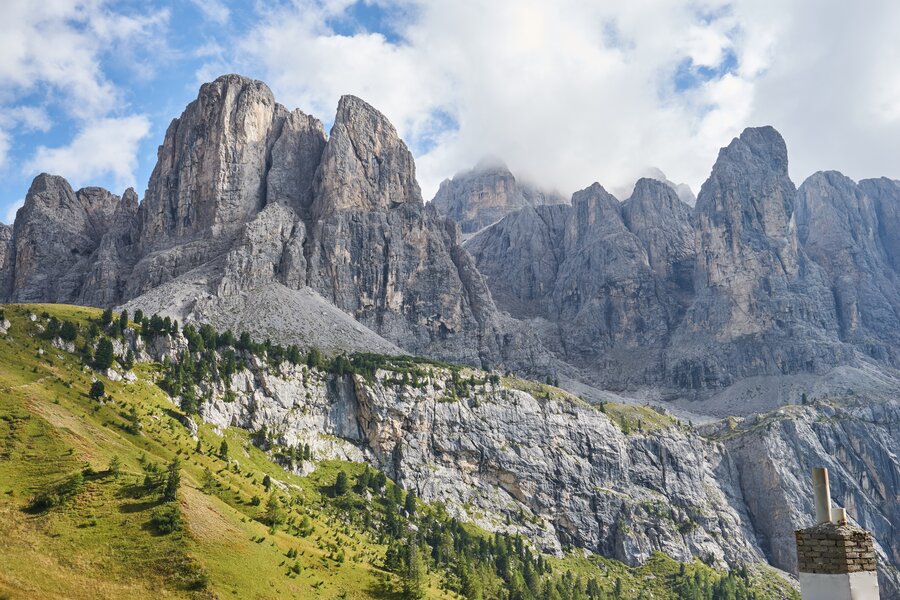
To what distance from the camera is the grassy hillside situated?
73.9m

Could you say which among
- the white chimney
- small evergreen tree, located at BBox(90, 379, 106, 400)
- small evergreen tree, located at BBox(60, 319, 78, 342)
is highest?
small evergreen tree, located at BBox(60, 319, 78, 342)

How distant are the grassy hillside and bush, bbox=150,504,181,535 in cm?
11

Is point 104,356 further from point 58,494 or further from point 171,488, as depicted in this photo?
point 58,494

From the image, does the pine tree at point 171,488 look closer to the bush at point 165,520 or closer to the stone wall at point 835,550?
the bush at point 165,520

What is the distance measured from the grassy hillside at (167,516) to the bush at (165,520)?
0.37ft

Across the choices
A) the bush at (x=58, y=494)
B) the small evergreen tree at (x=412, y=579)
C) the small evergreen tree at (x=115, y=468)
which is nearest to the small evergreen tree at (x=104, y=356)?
the small evergreen tree at (x=115, y=468)

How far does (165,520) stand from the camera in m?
82.4

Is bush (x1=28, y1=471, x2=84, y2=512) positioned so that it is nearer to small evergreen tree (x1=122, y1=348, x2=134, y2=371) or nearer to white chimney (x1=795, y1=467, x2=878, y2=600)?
white chimney (x1=795, y1=467, x2=878, y2=600)

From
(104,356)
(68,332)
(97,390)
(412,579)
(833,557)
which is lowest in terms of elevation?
(412,579)

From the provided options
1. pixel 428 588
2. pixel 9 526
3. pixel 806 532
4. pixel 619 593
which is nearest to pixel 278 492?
pixel 428 588

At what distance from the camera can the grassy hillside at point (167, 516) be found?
242 ft

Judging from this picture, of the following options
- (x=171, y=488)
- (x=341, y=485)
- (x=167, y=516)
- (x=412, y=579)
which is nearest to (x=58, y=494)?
(x=167, y=516)

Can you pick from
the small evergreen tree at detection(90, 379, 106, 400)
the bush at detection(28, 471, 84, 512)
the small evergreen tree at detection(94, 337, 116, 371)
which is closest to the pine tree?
the bush at detection(28, 471, 84, 512)

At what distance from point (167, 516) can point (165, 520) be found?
84 cm
